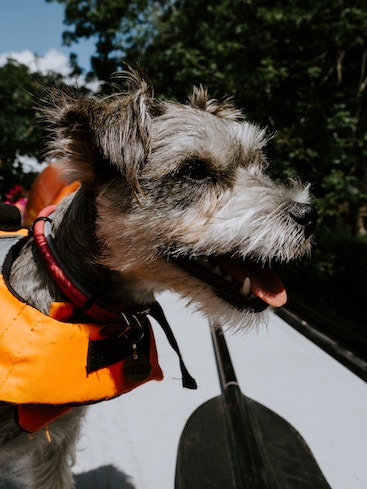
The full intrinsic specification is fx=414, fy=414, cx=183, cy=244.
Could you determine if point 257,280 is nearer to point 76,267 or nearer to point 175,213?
point 175,213

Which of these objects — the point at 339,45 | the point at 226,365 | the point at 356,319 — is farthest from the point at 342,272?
the point at 226,365

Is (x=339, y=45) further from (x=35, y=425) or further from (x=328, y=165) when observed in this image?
(x=35, y=425)

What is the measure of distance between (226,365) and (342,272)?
7.67 metres

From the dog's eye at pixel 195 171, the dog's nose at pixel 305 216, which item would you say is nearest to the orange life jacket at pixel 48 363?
the dog's eye at pixel 195 171

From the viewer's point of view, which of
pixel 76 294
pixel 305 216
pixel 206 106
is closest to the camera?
pixel 76 294

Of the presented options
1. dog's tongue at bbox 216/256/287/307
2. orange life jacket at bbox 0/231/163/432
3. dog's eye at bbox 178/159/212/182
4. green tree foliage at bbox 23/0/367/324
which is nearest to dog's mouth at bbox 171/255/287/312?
dog's tongue at bbox 216/256/287/307

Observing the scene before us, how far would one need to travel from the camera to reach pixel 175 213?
203 cm

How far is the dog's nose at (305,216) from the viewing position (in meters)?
2.04

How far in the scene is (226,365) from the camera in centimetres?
270

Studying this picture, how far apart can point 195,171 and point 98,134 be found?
519 millimetres

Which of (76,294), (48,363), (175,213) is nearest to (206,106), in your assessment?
(175,213)

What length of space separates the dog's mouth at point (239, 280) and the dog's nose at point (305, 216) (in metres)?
0.27

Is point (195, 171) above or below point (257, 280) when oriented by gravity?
above

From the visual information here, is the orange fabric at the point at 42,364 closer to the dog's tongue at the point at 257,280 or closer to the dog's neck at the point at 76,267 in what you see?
the dog's neck at the point at 76,267
